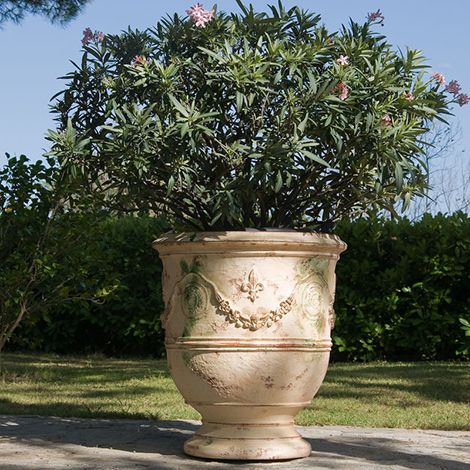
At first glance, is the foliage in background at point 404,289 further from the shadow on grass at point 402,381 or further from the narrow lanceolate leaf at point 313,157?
the narrow lanceolate leaf at point 313,157

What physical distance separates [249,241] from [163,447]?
1.24 m

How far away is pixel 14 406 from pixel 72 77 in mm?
2839

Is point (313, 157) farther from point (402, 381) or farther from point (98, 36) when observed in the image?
point (402, 381)

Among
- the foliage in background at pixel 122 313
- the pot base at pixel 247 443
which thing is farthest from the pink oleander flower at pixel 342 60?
the foliage in background at pixel 122 313

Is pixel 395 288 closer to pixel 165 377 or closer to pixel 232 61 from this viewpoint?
pixel 165 377

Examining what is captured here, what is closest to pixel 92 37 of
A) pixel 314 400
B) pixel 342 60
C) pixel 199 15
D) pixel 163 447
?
pixel 199 15

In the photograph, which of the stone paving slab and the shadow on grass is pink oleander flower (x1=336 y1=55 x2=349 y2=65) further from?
the shadow on grass

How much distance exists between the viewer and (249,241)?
14.3 feet

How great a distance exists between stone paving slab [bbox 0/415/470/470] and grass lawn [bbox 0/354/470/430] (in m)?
0.50

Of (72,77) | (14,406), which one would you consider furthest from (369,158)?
(14,406)

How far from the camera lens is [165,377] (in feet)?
28.3

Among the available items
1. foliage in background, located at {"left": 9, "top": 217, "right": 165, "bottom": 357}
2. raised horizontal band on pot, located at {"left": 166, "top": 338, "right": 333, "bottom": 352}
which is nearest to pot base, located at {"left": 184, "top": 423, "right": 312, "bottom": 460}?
raised horizontal band on pot, located at {"left": 166, "top": 338, "right": 333, "bottom": 352}

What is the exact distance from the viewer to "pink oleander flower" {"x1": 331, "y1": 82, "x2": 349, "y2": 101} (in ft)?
14.4

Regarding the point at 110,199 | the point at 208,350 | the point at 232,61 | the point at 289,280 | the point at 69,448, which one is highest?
the point at 232,61
